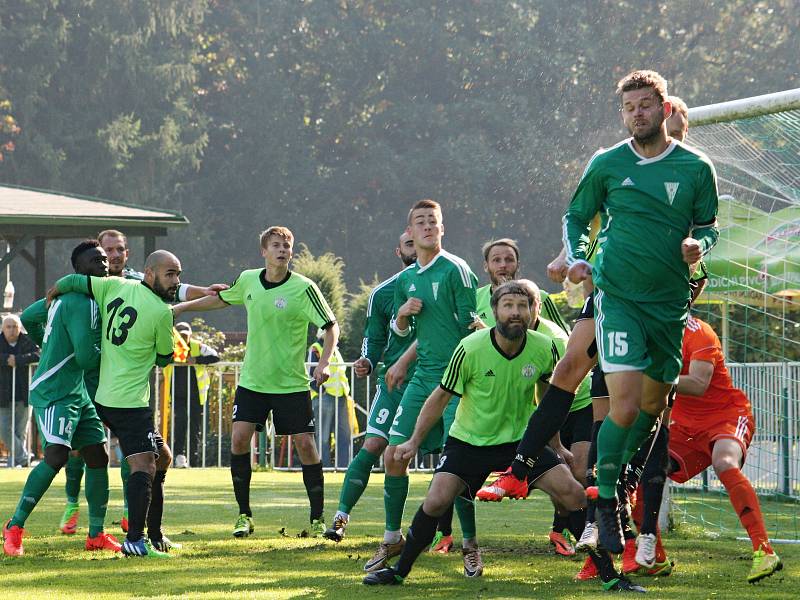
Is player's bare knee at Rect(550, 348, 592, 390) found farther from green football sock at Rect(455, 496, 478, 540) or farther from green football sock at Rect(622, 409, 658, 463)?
green football sock at Rect(455, 496, 478, 540)

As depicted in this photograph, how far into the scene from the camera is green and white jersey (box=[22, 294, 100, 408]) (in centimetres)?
→ 904

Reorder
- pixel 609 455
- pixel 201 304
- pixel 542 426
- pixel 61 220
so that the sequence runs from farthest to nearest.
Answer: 1. pixel 61 220
2. pixel 201 304
3. pixel 542 426
4. pixel 609 455

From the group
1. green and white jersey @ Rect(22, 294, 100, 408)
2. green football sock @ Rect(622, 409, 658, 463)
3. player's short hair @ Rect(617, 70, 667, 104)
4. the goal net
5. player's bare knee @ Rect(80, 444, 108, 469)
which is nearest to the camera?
player's short hair @ Rect(617, 70, 667, 104)

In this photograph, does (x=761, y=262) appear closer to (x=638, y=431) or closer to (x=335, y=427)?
(x=638, y=431)

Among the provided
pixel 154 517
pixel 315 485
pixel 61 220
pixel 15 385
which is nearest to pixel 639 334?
pixel 154 517

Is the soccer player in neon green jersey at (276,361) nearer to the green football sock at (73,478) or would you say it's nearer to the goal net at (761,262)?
the green football sock at (73,478)

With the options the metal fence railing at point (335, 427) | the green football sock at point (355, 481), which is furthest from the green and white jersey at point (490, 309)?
the metal fence railing at point (335, 427)

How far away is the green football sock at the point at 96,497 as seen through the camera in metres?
9.21

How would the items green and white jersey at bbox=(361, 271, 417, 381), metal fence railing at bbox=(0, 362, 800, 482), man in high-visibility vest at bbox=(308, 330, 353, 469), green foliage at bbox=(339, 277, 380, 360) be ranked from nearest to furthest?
1. green and white jersey at bbox=(361, 271, 417, 381)
2. metal fence railing at bbox=(0, 362, 800, 482)
3. man in high-visibility vest at bbox=(308, 330, 353, 469)
4. green foliage at bbox=(339, 277, 380, 360)

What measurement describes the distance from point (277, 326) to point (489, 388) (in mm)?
2969

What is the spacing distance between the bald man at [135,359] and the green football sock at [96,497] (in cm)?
32

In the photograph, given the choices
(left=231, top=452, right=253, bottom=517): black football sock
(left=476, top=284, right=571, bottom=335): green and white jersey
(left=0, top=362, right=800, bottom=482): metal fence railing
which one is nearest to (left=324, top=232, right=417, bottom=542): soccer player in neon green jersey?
(left=476, top=284, right=571, bottom=335): green and white jersey

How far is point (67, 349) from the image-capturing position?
910 centimetres

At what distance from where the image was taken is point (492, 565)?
8375 mm
